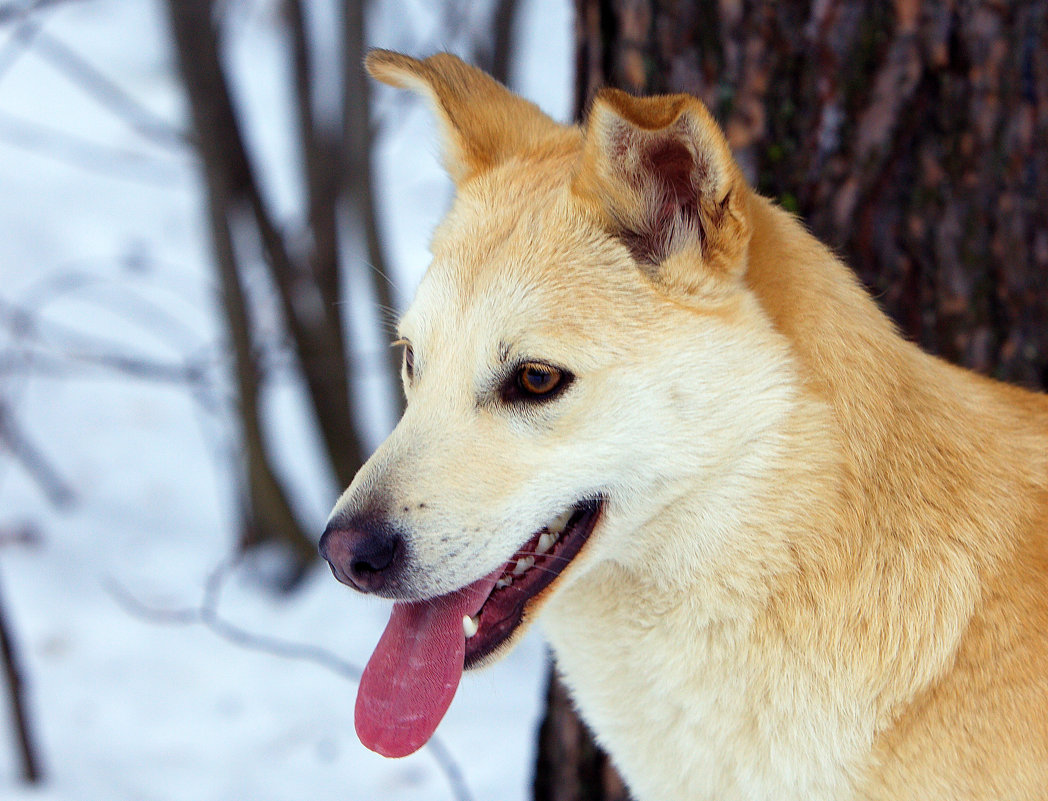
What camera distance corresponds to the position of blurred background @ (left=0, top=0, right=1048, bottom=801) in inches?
104

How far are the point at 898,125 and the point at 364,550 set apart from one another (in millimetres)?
1788

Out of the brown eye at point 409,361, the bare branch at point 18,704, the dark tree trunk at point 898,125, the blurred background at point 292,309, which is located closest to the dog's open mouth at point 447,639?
the blurred background at point 292,309

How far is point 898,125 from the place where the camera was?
2.62 meters

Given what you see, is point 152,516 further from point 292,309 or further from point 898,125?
point 898,125

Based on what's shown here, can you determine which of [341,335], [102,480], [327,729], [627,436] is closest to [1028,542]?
[627,436]

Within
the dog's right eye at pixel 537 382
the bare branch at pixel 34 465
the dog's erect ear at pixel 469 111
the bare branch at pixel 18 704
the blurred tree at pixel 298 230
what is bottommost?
the bare branch at pixel 34 465

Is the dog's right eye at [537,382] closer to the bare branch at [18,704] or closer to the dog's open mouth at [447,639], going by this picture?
the dog's open mouth at [447,639]

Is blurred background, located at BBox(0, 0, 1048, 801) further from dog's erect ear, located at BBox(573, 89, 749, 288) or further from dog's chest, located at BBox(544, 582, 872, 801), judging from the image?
dog's erect ear, located at BBox(573, 89, 749, 288)

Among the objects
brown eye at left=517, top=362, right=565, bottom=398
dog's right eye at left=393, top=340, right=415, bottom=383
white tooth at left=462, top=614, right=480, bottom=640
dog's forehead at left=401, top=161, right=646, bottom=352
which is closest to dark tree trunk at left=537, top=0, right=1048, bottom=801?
dog's forehead at left=401, top=161, right=646, bottom=352

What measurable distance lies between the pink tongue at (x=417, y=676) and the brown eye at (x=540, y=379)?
36 cm

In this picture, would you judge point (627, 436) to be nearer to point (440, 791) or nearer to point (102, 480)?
point (440, 791)

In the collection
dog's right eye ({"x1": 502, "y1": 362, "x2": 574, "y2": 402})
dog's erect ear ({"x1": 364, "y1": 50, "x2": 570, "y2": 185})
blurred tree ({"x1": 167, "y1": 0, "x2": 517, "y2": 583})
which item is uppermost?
dog's erect ear ({"x1": 364, "y1": 50, "x2": 570, "y2": 185})

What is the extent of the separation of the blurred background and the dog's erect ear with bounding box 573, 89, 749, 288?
0.75 m

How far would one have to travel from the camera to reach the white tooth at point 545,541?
6.51 feet
